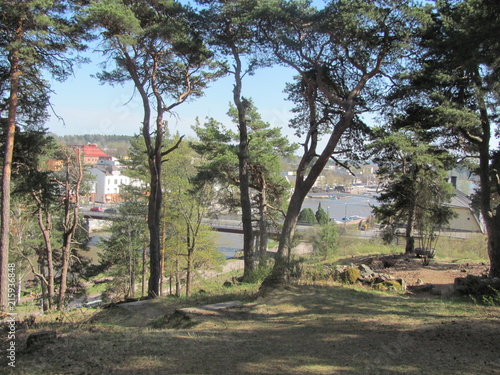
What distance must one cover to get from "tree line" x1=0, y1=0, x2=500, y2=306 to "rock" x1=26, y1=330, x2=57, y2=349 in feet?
14.7

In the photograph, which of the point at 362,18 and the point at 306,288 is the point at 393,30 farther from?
the point at 306,288

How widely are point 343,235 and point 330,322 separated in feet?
94.7

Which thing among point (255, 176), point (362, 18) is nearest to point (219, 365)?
point (362, 18)

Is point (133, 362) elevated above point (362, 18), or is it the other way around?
point (362, 18)

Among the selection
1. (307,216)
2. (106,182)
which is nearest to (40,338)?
(307,216)

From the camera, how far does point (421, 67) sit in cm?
950

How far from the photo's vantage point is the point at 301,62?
9531 millimetres

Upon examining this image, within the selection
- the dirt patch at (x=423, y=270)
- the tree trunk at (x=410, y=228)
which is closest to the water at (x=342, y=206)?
the tree trunk at (x=410, y=228)

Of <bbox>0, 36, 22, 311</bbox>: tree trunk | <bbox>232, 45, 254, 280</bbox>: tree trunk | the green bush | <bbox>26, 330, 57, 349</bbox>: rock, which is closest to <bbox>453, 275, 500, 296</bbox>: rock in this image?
the green bush

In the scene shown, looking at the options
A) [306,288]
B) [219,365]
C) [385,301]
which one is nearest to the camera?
[219,365]

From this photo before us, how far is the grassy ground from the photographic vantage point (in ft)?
11.8

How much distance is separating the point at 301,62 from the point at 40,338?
27.7ft

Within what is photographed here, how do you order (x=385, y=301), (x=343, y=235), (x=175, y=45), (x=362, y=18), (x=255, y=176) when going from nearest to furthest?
(x=385, y=301), (x=362, y=18), (x=175, y=45), (x=255, y=176), (x=343, y=235)

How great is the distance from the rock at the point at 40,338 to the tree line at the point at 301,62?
4477 millimetres
